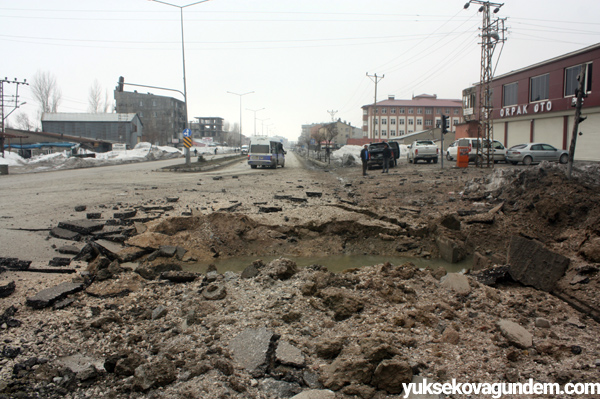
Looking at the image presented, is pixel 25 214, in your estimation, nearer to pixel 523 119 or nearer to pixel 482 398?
pixel 482 398

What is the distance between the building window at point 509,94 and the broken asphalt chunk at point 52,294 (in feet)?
136

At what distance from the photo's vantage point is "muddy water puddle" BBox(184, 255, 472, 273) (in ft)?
21.7

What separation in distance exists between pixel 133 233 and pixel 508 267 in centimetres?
659

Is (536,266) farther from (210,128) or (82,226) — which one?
(210,128)

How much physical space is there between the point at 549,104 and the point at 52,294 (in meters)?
38.0

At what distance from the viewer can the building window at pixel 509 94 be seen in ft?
123

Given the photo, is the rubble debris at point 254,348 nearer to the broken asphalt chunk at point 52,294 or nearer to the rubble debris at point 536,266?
the broken asphalt chunk at point 52,294

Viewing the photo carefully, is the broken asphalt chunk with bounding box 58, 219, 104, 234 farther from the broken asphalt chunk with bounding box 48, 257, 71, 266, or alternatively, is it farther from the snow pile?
the snow pile

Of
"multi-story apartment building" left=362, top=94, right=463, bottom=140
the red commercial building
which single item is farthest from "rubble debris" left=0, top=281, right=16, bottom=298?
"multi-story apartment building" left=362, top=94, right=463, bottom=140

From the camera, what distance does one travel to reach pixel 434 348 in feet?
11.1

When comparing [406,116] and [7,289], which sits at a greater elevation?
Result: [406,116]

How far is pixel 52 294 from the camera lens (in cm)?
430

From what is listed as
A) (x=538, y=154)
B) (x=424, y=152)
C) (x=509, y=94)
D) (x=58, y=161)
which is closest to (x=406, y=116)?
(x=509, y=94)

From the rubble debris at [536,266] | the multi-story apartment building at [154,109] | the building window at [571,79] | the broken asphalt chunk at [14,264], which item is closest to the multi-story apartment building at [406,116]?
the multi-story apartment building at [154,109]
